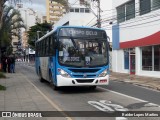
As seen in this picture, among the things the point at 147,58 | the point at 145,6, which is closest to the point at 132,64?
the point at 147,58

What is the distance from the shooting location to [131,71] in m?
32.0

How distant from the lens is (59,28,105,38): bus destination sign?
1491 centimetres

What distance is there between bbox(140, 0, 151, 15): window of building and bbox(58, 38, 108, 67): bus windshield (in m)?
13.9

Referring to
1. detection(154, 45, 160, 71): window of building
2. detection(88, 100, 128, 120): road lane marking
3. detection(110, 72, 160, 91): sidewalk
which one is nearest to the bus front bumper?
detection(88, 100, 128, 120): road lane marking

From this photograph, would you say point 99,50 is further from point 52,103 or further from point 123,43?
point 123,43

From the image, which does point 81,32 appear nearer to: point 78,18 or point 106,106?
point 106,106

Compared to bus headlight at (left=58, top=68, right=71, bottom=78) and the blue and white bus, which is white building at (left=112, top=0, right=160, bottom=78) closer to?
the blue and white bus

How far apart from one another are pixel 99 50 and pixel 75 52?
3.76 ft

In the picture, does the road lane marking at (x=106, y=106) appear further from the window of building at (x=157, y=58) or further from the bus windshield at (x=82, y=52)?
the window of building at (x=157, y=58)

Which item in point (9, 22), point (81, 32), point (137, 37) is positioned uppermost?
point (9, 22)

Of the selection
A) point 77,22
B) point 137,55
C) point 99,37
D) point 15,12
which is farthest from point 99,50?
point 77,22

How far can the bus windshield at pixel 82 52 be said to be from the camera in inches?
571

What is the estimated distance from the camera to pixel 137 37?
30016mm

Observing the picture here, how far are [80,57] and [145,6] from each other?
1567 cm
